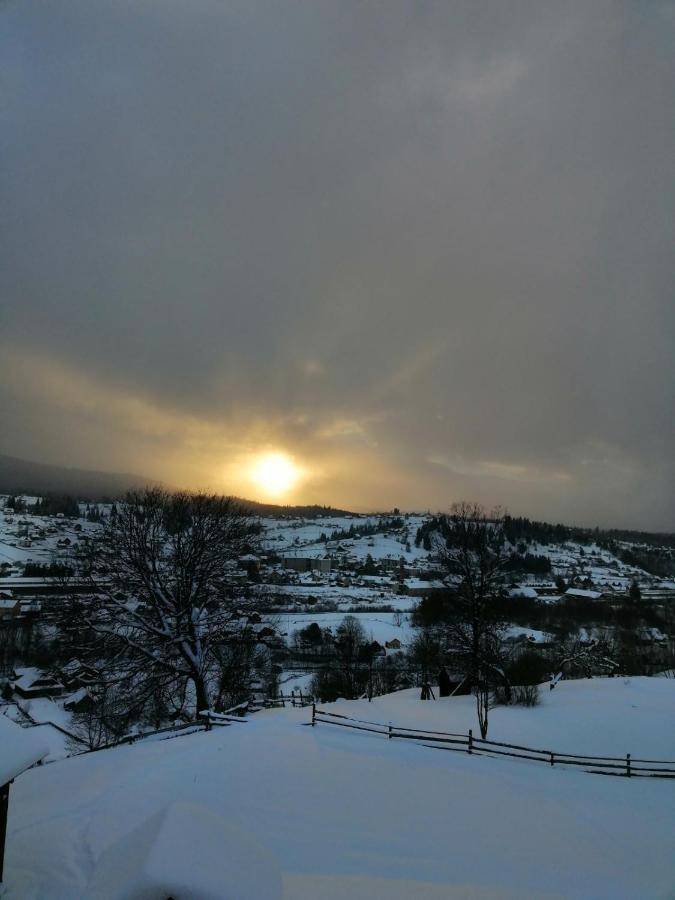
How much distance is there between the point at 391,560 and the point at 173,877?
149 meters

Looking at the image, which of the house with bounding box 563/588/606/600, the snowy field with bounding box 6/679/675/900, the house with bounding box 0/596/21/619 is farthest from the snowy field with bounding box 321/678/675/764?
the house with bounding box 563/588/606/600

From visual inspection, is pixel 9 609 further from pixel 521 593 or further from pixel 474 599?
pixel 521 593

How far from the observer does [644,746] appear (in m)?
15.2

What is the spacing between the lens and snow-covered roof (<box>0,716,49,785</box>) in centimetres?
551

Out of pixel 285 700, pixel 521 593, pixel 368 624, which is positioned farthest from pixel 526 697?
pixel 521 593

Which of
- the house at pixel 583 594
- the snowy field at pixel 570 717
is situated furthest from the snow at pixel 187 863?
the house at pixel 583 594

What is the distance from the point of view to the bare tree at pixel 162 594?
13.8 m

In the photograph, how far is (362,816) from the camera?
26.0 feet

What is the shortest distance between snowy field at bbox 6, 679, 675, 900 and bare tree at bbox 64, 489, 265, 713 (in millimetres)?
2494

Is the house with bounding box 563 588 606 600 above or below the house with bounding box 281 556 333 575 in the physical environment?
below

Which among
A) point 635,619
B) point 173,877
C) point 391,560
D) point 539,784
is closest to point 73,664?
point 173,877

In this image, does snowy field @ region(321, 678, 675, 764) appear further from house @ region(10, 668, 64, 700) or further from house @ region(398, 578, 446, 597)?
house @ region(398, 578, 446, 597)

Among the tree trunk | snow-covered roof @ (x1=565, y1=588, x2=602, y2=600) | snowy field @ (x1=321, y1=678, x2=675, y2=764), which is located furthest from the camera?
snow-covered roof @ (x1=565, y1=588, x2=602, y2=600)

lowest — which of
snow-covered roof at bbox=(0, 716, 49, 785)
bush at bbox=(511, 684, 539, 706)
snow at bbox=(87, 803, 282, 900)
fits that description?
bush at bbox=(511, 684, 539, 706)
